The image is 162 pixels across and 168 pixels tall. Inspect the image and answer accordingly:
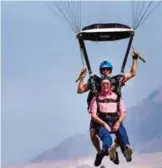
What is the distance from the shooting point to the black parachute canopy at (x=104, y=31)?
698 inches

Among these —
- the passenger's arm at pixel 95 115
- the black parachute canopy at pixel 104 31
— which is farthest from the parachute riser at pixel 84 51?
the passenger's arm at pixel 95 115

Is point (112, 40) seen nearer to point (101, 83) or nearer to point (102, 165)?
point (101, 83)

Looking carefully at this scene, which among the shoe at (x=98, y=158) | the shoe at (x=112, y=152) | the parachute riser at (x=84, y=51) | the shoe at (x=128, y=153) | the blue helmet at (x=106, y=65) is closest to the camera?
the shoe at (x=112, y=152)

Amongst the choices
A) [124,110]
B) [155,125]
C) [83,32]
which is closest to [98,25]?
[83,32]

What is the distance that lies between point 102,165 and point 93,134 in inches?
27.2

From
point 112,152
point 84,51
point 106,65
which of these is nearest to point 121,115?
point 112,152

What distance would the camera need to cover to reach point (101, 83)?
57.1ft

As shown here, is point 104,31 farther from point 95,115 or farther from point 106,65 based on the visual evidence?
point 95,115

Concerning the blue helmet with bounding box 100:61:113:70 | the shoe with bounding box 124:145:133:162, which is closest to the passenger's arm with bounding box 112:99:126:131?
the shoe with bounding box 124:145:133:162

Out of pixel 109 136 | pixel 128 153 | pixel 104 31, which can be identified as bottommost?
pixel 128 153

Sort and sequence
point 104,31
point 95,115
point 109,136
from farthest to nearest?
point 104,31 → point 95,115 → point 109,136

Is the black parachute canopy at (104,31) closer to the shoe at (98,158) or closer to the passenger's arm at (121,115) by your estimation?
the passenger's arm at (121,115)

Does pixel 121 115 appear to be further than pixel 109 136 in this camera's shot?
Yes

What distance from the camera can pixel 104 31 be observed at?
17781 mm
